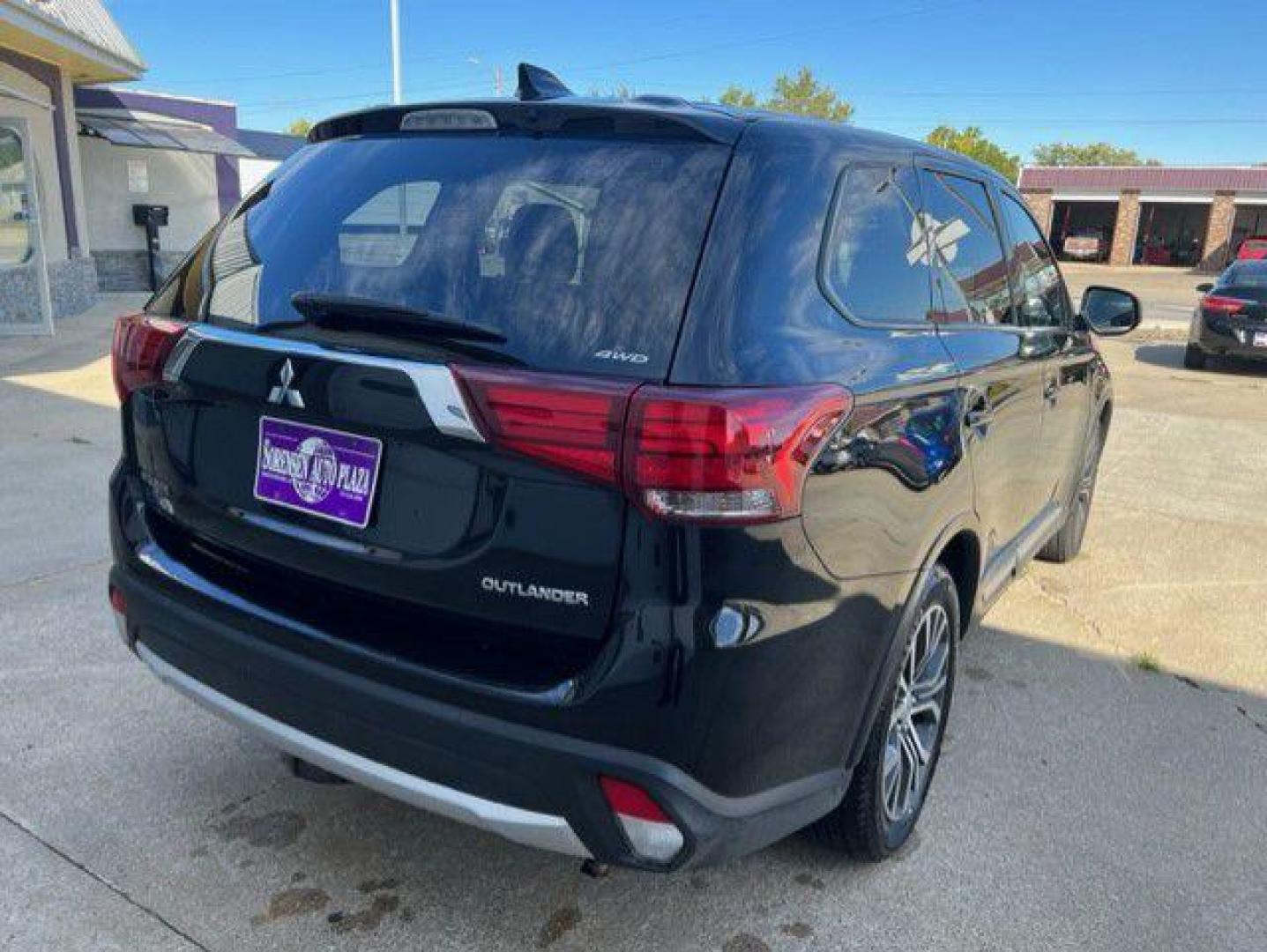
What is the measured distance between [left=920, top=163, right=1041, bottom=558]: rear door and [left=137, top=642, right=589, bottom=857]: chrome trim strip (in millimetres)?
1488

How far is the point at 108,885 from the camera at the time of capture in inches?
99.5

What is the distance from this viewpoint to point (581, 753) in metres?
1.92

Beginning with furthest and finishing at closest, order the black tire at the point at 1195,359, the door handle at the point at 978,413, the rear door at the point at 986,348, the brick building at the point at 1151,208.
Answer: the brick building at the point at 1151,208, the black tire at the point at 1195,359, the rear door at the point at 986,348, the door handle at the point at 978,413

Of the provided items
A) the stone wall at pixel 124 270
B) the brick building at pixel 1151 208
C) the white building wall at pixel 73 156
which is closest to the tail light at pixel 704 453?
the white building wall at pixel 73 156

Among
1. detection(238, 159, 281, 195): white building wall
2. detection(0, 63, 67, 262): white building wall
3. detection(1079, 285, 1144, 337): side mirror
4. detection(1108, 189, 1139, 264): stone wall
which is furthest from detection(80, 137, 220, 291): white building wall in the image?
detection(1108, 189, 1139, 264): stone wall

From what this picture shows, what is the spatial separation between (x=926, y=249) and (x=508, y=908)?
2.01m

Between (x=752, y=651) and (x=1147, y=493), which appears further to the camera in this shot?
(x=1147, y=493)

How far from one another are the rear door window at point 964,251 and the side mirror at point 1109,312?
4.28 feet

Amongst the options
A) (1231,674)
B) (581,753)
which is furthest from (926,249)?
(1231,674)

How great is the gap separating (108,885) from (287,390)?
1.33 m

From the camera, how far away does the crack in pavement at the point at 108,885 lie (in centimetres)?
237

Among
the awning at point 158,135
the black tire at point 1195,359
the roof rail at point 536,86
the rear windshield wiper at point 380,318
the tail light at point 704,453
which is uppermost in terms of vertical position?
the awning at point 158,135

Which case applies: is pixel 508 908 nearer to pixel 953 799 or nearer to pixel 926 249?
pixel 953 799

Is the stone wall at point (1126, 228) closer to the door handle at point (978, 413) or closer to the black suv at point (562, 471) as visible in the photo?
the door handle at point (978, 413)
